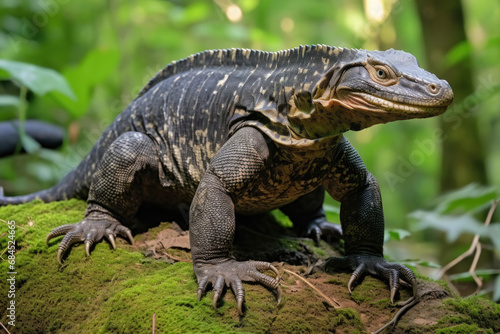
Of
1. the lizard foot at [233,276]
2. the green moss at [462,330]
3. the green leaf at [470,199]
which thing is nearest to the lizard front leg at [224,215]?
the lizard foot at [233,276]

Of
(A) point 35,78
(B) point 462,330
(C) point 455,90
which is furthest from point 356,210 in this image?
(C) point 455,90

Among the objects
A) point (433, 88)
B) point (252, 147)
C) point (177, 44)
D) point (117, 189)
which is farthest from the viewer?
point (177, 44)

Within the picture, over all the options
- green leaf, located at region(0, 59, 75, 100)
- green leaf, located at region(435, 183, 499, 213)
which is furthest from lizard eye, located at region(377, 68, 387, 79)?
green leaf, located at region(0, 59, 75, 100)

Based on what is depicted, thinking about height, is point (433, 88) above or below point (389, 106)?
above

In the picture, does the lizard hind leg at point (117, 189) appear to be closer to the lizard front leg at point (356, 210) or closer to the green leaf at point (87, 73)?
the lizard front leg at point (356, 210)

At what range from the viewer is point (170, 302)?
3205 millimetres

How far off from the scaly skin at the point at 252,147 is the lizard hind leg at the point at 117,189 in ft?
0.03

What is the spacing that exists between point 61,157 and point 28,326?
5.28 m

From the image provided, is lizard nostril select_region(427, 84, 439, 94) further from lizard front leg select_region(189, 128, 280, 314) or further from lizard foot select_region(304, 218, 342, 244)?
lizard foot select_region(304, 218, 342, 244)

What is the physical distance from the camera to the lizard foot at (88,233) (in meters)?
4.03

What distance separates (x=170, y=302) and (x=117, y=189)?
4.66 ft

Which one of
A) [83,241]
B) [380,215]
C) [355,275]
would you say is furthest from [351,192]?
[83,241]

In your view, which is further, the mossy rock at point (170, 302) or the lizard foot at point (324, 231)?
the lizard foot at point (324, 231)

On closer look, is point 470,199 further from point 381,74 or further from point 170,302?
point 170,302
